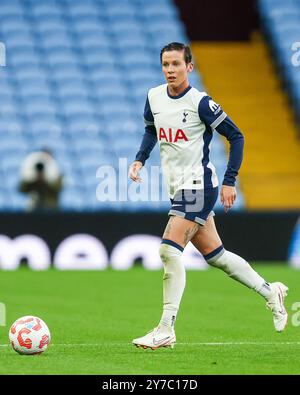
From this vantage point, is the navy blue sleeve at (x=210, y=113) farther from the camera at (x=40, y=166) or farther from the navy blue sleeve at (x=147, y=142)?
the camera at (x=40, y=166)

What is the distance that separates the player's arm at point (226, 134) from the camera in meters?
8.00

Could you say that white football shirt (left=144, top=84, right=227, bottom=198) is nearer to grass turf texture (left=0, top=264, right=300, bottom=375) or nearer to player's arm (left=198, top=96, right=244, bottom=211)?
player's arm (left=198, top=96, right=244, bottom=211)

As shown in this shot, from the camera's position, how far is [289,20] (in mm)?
23391

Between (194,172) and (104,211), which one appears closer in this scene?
(194,172)

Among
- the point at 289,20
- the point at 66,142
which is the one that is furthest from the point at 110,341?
the point at 289,20

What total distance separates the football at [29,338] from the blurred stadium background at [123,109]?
30.0 ft

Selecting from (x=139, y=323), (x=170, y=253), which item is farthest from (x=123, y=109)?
(x=170, y=253)

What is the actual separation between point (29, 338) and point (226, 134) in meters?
2.01

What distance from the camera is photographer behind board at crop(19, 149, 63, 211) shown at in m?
18.5

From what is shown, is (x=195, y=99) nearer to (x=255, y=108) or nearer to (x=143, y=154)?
(x=143, y=154)

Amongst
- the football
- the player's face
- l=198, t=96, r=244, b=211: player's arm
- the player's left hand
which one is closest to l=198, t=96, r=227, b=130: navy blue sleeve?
l=198, t=96, r=244, b=211: player's arm

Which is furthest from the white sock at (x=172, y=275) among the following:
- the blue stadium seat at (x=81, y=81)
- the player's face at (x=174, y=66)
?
the blue stadium seat at (x=81, y=81)

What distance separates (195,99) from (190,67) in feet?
0.78

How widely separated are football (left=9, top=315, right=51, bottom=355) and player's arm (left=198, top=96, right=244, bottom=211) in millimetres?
1539
